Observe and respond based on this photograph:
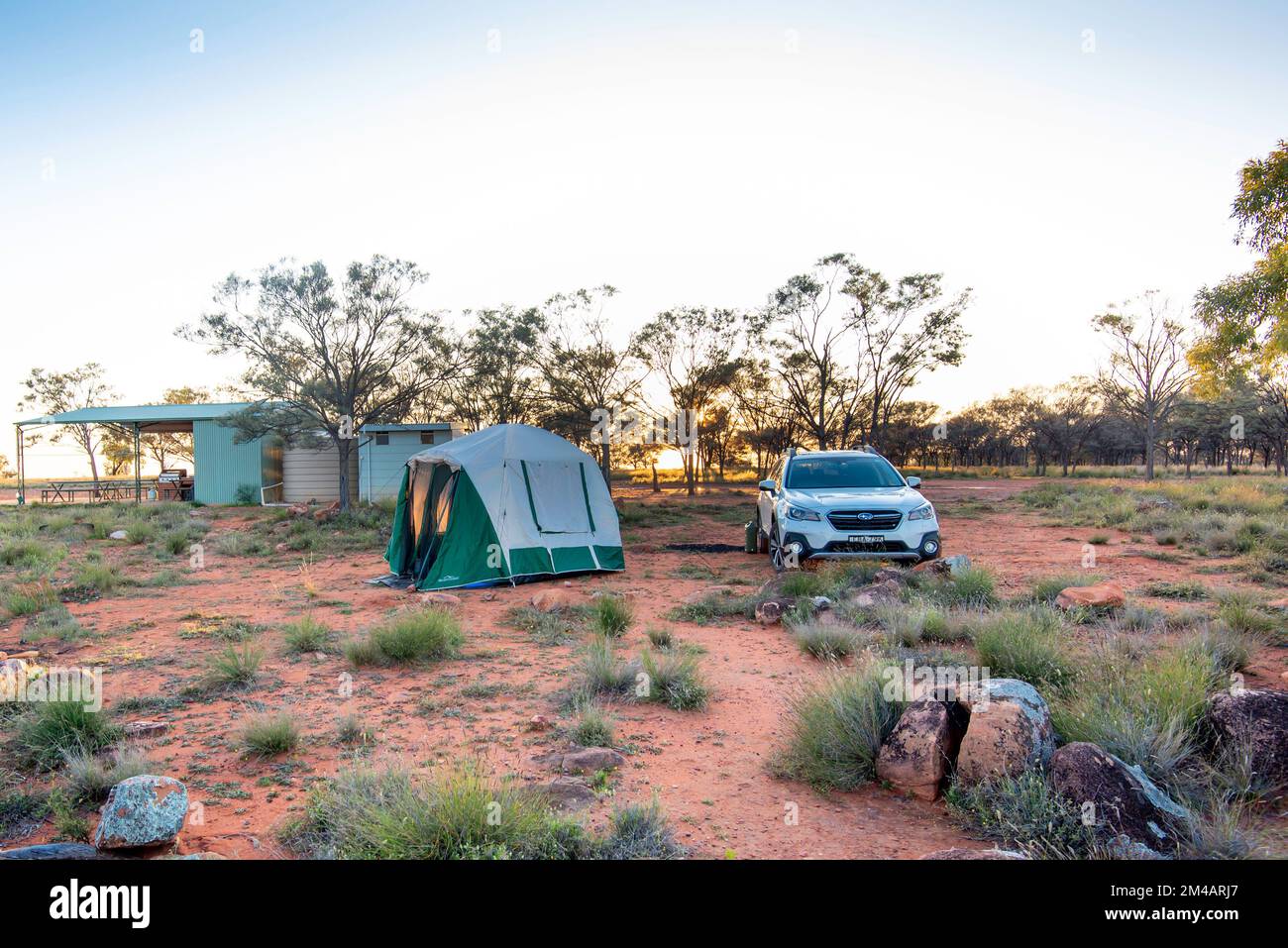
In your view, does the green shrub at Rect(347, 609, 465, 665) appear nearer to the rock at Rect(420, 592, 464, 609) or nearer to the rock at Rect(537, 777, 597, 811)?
the rock at Rect(420, 592, 464, 609)

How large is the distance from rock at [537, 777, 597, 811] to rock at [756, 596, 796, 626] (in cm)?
437

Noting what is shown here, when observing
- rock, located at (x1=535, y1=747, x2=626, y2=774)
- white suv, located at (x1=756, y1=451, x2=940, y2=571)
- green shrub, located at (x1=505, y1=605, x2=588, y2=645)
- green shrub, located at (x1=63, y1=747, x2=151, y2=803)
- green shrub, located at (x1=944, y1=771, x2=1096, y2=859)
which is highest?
white suv, located at (x1=756, y1=451, x2=940, y2=571)

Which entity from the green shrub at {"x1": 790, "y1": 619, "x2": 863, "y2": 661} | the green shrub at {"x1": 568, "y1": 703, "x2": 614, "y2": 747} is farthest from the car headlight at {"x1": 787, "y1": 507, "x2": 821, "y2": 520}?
the green shrub at {"x1": 568, "y1": 703, "x2": 614, "y2": 747}

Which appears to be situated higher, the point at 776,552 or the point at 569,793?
the point at 776,552

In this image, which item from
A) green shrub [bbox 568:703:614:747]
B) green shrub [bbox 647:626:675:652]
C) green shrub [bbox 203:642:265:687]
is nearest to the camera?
green shrub [bbox 568:703:614:747]

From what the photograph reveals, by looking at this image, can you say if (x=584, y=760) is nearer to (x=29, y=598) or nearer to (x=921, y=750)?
(x=921, y=750)

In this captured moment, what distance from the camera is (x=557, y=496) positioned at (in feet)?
37.6

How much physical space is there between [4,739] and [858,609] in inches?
273

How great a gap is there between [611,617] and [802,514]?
3.33 metres

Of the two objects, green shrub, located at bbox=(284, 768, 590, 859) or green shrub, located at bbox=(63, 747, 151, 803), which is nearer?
green shrub, located at bbox=(284, 768, 590, 859)

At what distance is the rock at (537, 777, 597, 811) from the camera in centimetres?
363

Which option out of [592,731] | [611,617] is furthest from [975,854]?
[611,617]

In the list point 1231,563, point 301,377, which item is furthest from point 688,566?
point 301,377
